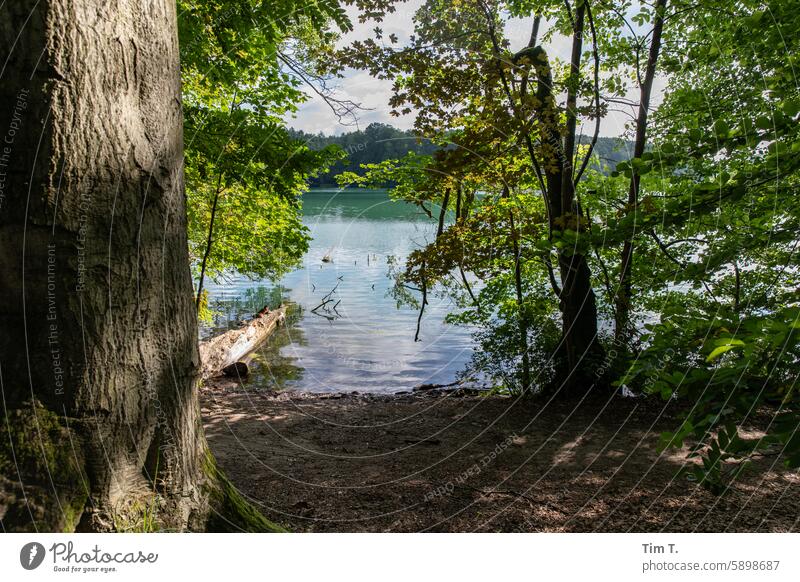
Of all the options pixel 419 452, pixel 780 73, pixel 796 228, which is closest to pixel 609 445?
pixel 419 452

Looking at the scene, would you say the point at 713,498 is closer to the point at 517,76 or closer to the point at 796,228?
the point at 796,228

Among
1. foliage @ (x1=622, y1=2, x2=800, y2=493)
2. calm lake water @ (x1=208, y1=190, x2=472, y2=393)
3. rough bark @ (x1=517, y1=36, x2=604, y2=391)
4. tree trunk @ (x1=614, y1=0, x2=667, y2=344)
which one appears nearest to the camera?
foliage @ (x1=622, y1=2, x2=800, y2=493)

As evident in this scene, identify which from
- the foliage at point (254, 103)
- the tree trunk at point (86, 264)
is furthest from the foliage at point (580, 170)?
the tree trunk at point (86, 264)

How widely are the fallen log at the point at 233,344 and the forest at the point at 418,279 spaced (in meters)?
0.09

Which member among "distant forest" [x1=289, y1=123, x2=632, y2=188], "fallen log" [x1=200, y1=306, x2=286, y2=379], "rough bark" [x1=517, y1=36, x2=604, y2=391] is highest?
Result: "distant forest" [x1=289, y1=123, x2=632, y2=188]

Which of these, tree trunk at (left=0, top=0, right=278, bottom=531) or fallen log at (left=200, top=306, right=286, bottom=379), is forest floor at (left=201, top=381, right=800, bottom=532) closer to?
tree trunk at (left=0, top=0, right=278, bottom=531)

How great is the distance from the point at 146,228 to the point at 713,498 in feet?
11.2

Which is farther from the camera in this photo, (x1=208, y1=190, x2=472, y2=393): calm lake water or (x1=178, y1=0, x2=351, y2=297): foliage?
(x1=208, y1=190, x2=472, y2=393): calm lake water

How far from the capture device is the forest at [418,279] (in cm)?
176

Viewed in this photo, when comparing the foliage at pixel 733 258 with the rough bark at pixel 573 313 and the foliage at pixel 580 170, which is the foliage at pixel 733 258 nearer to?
the foliage at pixel 580 170

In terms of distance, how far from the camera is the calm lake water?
901 centimetres

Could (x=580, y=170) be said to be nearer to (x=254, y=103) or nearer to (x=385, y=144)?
(x=385, y=144)

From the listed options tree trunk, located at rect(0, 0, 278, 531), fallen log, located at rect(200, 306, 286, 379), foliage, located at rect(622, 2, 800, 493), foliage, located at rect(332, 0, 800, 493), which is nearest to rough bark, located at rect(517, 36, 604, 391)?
foliage, located at rect(332, 0, 800, 493)

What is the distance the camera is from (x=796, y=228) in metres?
2.77
